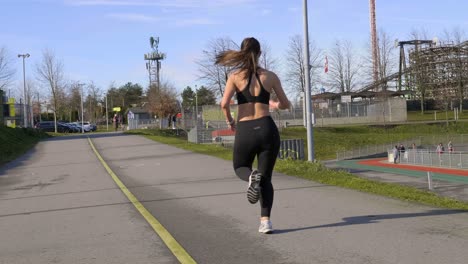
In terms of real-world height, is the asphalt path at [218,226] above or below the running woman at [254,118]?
below

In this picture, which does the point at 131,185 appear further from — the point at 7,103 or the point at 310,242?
the point at 7,103

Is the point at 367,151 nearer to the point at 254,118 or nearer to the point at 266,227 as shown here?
the point at 266,227

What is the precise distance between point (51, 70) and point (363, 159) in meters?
39.1

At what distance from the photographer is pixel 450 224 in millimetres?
5852

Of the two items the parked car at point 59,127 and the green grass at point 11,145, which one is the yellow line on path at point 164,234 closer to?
the green grass at point 11,145

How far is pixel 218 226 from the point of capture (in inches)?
242

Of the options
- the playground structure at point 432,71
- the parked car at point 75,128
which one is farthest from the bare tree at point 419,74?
the parked car at point 75,128

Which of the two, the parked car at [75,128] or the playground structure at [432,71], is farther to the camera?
the playground structure at [432,71]

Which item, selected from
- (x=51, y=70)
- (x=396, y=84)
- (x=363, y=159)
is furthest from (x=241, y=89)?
(x=396, y=84)

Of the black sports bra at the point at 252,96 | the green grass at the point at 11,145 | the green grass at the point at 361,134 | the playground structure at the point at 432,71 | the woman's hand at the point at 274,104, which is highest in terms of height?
the playground structure at the point at 432,71

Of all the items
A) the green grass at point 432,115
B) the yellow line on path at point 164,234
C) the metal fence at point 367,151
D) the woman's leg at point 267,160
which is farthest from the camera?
the green grass at point 432,115

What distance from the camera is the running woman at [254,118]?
215 inches

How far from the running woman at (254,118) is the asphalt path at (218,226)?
1.85ft

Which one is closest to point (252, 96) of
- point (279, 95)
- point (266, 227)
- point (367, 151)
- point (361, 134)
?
point (279, 95)
